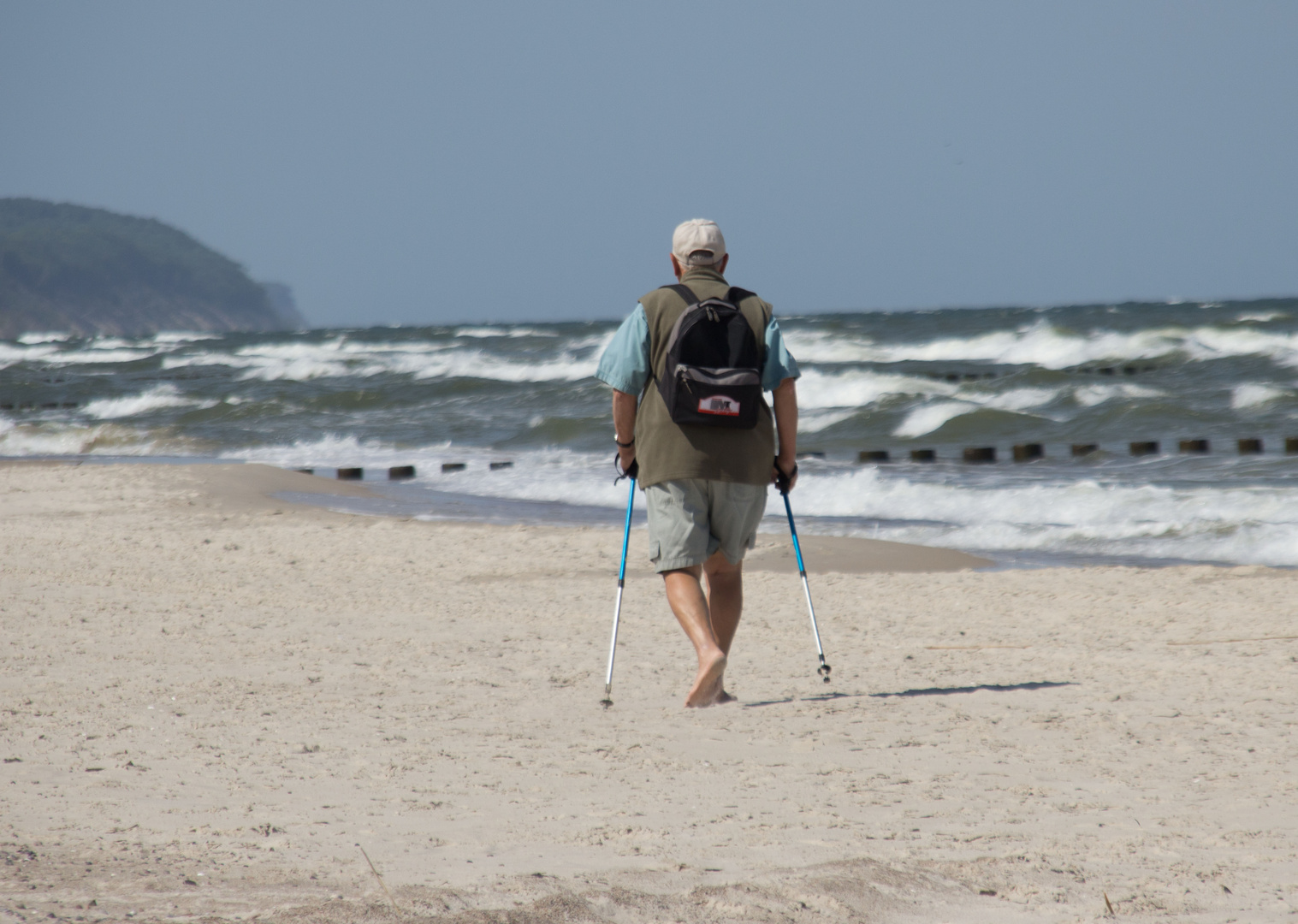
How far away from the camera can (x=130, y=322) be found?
14000 centimetres

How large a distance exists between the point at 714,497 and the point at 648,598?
8.28ft

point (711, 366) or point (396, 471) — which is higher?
point (711, 366)

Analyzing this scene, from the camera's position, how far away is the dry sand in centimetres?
271

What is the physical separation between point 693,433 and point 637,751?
1025 mm

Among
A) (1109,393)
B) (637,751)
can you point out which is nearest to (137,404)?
(1109,393)

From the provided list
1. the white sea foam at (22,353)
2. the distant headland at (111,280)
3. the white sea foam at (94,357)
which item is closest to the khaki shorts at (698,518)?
the white sea foam at (94,357)

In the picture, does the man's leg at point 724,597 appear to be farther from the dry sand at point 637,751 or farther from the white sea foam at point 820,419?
the white sea foam at point 820,419

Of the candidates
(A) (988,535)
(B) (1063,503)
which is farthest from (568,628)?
(B) (1063,503)

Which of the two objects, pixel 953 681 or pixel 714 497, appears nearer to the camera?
pixel 714 497

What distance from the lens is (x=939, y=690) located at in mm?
4684

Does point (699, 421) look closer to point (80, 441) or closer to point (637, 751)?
point (637, 751)

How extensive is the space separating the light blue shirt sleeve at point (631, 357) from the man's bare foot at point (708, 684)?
0.93 meters

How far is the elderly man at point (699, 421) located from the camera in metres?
4.04

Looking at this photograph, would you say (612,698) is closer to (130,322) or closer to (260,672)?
(260,672)
